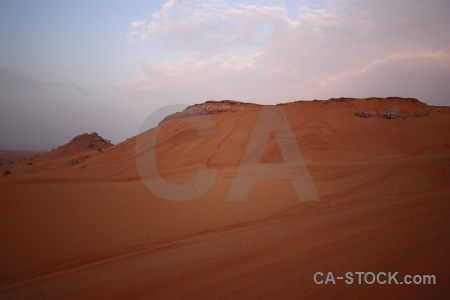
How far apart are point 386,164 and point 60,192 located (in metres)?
10.6

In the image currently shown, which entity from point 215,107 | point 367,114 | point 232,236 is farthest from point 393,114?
point 232,236

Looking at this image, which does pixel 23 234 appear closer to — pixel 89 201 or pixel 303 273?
pixel 89 201

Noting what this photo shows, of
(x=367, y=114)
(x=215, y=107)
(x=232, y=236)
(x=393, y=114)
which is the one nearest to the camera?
(x=232, y=236)

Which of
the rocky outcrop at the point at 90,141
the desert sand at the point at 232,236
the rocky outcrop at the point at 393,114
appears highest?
the rocky outcrop at the point at 393,114

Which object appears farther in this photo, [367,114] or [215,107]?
[215,107]

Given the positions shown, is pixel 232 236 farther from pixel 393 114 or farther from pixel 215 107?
pixel 215 107

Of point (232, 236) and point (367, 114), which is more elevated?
point (367, 114)

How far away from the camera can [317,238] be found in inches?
140

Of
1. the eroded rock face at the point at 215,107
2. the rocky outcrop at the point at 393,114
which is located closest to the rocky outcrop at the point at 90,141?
the eroded rock face at the point at 215,107

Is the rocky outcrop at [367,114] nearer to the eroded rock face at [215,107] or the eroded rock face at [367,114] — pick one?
the eroded rock face at [367,114]

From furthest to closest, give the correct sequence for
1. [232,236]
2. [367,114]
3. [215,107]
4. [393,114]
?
[215,107] < [367,114] < [393,114] < [232,236]

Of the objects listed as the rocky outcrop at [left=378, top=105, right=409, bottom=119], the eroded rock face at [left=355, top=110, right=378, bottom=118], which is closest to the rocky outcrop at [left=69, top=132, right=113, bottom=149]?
the eroded rock face at [left=355, top=110, right=378, bottom=118]

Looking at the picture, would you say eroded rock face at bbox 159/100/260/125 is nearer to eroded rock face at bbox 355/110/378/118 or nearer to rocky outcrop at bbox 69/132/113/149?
eroded rock face at bbox 355/110/378/118

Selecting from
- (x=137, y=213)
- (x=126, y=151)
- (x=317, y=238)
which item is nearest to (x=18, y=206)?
(x=137, y=213)
